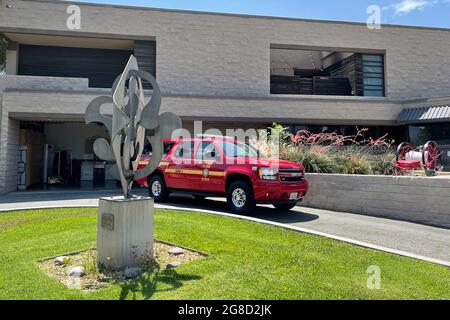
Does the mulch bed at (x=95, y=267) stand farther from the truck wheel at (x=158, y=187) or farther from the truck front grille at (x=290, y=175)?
the truck wheel at (x=158, y=187)

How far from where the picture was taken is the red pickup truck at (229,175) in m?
8.42

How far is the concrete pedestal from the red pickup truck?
3890 millimetres

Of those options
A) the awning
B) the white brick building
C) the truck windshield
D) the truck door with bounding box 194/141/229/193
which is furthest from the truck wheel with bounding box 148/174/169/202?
the awning

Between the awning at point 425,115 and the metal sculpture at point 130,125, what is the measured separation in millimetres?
14928

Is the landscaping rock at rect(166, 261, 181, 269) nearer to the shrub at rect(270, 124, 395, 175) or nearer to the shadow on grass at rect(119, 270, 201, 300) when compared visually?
the shadow on grass at rect(119, 270, 201, 300)

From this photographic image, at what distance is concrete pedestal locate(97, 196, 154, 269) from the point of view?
4795 mm

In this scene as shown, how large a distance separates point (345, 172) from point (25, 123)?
14304 mm

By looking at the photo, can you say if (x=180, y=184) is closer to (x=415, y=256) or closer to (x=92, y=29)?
(x=415, y=256)

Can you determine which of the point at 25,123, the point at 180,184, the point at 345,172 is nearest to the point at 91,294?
the point at 180,184

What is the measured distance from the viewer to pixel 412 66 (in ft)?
62.0

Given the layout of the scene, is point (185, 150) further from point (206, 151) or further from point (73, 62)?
point (73, 62)

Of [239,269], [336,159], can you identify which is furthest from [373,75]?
[239,269]

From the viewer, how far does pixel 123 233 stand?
4.82m

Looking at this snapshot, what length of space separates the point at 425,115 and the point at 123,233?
16124 millimetres
